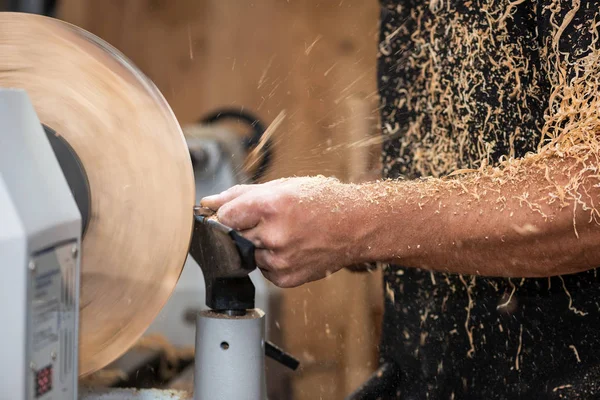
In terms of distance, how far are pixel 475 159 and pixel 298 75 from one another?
148cm

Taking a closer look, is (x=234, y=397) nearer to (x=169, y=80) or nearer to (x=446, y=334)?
(x=446, y=334)

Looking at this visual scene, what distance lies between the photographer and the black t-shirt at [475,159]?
4.08 feet

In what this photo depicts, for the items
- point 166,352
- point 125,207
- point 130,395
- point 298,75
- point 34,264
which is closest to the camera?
point 34,264

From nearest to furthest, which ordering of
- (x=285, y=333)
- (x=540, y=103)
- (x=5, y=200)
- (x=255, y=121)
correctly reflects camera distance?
(x=5, y=200) < (x=540, y=103) < (x=255, y=121) < (x=285, y=333)

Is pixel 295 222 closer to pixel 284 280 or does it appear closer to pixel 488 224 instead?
pixel 284 280

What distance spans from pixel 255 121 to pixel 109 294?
1.53 meters

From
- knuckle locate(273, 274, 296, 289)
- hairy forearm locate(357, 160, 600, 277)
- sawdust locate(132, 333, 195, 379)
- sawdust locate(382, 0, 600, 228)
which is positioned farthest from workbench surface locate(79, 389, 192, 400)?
sawdust locate(132, 333, 195, 379)

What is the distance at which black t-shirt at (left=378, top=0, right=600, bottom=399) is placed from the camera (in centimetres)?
124

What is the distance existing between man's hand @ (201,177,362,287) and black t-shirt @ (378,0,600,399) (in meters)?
0.27

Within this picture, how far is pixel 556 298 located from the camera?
49.3 inches

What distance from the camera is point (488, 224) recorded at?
102 cm

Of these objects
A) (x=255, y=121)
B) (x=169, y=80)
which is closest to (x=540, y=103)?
(x=255, y=121)

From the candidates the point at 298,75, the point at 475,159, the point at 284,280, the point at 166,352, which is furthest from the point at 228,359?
the point at 298,75

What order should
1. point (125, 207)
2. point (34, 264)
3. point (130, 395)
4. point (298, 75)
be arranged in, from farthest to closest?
point (298, 75)
point (130, 395)
point (125, 207)
point (34, 264)
